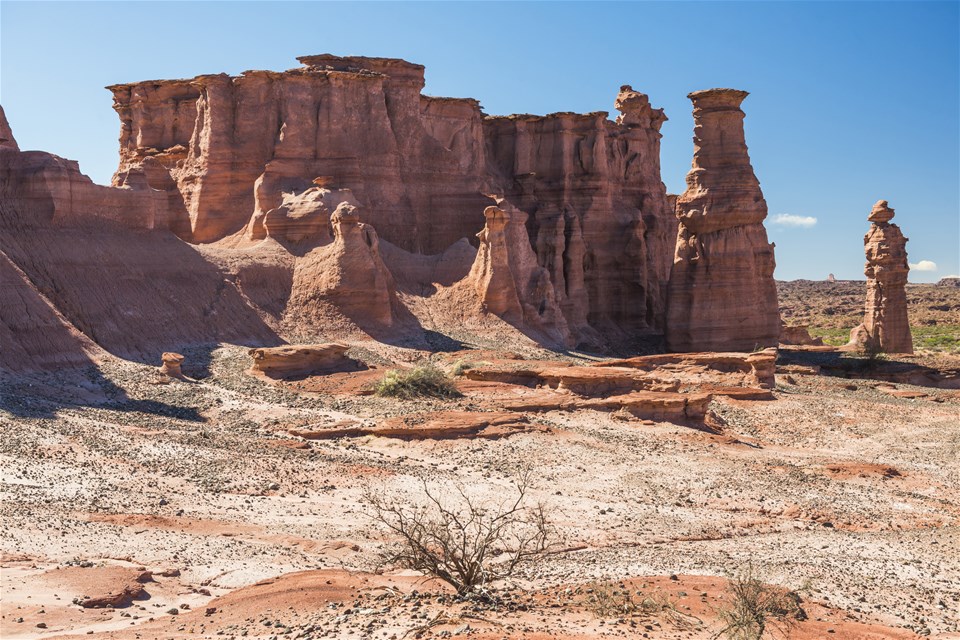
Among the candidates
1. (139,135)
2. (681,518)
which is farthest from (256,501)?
(139,135)

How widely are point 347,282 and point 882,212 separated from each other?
83.0ft

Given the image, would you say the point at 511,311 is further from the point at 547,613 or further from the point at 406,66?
the point at 547,613

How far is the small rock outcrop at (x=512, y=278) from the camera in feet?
123

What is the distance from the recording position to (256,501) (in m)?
15.2

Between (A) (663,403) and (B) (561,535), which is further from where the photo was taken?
(A) (663,403)

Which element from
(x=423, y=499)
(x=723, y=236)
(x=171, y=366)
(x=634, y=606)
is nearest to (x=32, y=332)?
(x=171, y=366)

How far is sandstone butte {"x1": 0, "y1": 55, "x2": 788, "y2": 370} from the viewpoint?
28.8m

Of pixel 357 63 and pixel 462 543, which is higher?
pixel 357 63

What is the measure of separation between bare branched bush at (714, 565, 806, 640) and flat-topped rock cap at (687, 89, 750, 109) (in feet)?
105

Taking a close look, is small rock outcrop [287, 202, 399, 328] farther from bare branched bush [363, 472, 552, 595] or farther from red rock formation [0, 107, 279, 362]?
bare branched bush [363, 472, 552, 595]

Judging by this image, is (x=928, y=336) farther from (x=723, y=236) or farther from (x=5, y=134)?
(x=5, y=134)

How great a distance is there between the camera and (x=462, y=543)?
12.0 meters

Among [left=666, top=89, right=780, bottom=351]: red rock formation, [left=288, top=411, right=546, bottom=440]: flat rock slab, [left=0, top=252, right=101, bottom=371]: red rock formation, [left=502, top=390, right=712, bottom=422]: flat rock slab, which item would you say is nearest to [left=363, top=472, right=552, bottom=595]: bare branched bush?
[left=288, top=411, right=546, bottom=440]: flat rock slab

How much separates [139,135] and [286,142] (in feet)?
38.0
